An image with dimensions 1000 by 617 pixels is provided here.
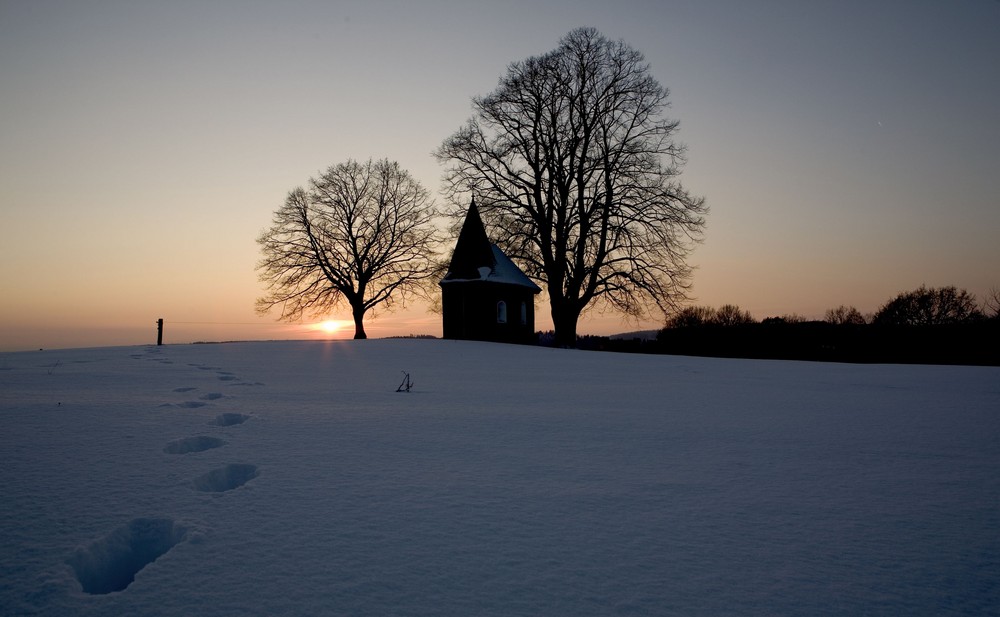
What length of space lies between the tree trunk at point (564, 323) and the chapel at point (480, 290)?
268 cm

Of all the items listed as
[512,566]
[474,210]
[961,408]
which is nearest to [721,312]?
[474,210]

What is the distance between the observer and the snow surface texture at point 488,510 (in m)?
1.98

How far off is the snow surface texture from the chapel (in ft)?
59.5

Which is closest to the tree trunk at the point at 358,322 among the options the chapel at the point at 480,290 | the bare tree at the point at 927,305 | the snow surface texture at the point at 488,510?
the chapel at the point at 480,290

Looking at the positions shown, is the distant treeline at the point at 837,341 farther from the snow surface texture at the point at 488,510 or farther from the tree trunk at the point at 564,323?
the snow surface texture at the point at 488,510

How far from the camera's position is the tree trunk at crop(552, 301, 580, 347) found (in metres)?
22.7

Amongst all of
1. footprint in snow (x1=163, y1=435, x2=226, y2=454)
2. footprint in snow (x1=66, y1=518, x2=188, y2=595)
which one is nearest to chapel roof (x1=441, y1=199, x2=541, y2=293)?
footprint in snow (x1=163, y1=435, x2=226, y2=454)

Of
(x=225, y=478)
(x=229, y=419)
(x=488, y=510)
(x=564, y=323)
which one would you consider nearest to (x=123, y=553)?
(x=225, y=478)

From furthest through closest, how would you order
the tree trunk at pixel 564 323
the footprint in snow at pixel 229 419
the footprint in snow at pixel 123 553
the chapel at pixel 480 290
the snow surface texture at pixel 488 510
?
the chapel at pixel 480 290, the tree trunk at pixel 564 323, the footprint in snow at pixel 229 419, the footprint in snow at pixel 123 553, the snow surface texture at pixel 488 510

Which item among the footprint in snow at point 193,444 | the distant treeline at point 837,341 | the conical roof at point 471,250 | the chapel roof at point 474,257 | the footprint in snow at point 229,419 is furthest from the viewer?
the conical roof at point 471,250

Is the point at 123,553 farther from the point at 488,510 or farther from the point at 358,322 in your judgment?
the point at 358,322

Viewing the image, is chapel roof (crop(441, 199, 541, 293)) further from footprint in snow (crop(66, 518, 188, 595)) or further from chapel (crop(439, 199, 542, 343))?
footprint in snow (crop(66, 518, 188, 595))

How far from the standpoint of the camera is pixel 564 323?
22.7m

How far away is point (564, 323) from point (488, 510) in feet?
66.1
